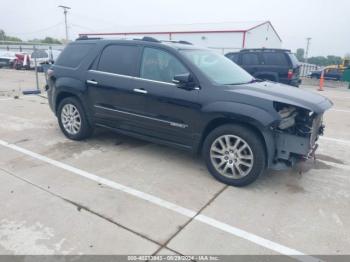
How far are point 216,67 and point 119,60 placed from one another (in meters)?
1.53

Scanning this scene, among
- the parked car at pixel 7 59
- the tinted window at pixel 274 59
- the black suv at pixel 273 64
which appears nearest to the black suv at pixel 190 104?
the black suv at pixel 273 64

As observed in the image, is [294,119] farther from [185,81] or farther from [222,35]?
[222,35]

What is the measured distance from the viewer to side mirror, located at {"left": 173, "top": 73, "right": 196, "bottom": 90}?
3826 millimetres

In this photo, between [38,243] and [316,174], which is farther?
[316,174]

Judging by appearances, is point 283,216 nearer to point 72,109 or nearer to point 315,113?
point 315,113

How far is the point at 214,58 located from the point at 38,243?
349 cm

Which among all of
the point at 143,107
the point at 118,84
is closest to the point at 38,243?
the point at 143,107

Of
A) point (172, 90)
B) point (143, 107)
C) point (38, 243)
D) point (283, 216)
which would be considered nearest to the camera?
point (38, 243)

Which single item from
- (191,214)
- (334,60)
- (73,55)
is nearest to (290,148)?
(191,214)

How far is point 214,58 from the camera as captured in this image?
4.66m

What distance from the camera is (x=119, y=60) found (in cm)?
466

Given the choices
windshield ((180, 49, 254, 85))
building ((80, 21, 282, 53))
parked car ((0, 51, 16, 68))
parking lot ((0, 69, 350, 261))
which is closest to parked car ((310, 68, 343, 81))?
building ((80, 21, 282, 53))

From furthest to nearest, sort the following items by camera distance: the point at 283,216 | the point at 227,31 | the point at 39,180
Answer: the point at 227,31 < the point at 39,180 < the point at 283,216

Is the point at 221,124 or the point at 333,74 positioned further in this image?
the point at 333,74
